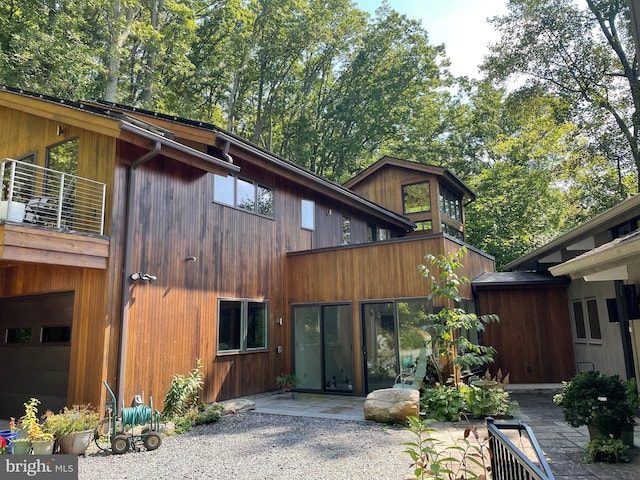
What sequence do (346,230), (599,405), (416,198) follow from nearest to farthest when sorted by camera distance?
(599,405) < (346,230) < (416,198)

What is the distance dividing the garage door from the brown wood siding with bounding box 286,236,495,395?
4.92 metres

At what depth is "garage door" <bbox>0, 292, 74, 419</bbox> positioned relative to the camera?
747 cm

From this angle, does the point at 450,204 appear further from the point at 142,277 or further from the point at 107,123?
the point at 107,123

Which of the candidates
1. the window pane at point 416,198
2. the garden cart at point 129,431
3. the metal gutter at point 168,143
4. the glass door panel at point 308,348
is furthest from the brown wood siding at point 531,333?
the garden cart at point 129,431

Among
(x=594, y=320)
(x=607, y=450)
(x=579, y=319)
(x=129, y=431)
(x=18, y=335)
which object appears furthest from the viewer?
(x=579, y=319)

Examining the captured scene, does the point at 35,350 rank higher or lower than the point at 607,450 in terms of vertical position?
higher

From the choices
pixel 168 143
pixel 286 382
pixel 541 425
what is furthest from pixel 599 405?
pixel 168 143

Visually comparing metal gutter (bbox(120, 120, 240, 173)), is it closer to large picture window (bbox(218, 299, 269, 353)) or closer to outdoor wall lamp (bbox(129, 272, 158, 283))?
outdoor wall lamp (bbox(129, 272, 158, 283))

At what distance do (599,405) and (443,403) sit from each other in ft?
9.30

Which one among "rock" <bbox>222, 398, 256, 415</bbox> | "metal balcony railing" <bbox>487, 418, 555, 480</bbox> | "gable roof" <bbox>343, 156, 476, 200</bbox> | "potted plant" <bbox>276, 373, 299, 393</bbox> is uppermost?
"gable roof" <bbox>343, 156, 476, 200</bbox>

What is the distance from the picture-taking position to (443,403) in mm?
7430

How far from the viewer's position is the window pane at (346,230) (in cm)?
1396

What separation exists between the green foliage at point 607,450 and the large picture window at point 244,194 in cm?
764

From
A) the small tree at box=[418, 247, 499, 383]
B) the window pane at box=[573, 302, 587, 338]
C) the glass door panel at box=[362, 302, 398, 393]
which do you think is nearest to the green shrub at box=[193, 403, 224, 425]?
the glass door panel at box=[362, 302, 398, 393]
